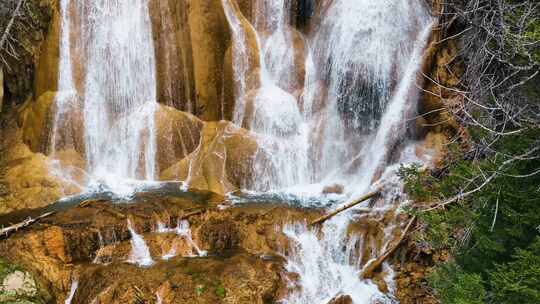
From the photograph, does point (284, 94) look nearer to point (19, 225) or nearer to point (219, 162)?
point (219, 162)

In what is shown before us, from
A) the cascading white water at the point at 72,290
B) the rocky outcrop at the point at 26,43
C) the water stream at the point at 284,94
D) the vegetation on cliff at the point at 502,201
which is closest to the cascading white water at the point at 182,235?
the cascading white water at the point at 72,290

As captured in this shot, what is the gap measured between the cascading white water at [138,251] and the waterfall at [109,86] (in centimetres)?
300

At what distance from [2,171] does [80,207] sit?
2919mm

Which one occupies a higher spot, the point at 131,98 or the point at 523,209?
the point at 131,98

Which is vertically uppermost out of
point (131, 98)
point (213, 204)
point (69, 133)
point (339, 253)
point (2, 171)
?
point (131, 98)

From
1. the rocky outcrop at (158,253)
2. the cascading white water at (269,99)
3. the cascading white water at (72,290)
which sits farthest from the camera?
the cascading white water at (269,99)

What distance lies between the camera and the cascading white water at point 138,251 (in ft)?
26.0

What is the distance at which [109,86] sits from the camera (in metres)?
11.6

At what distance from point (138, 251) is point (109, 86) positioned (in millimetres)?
4977

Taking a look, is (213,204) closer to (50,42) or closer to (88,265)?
(88,265)

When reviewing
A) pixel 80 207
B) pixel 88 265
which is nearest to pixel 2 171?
pixel 80 207

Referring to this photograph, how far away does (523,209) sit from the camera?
499 centimetres

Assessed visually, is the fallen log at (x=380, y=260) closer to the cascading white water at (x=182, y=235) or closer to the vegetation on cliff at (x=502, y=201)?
the vegetation on cliff at (x=502, y=201)

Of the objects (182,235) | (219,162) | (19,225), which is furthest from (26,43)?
(182,235)
